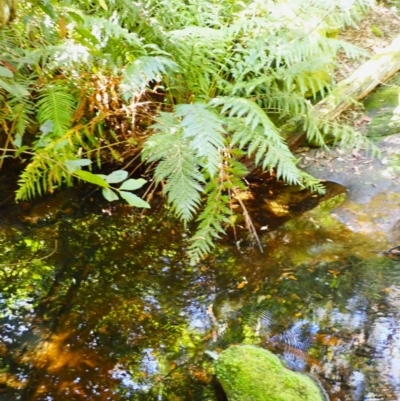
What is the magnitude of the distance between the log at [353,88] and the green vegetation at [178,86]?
0.24m

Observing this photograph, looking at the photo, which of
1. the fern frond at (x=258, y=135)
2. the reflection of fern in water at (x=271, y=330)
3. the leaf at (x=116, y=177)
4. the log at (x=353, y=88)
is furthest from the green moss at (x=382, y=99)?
the leaf at (x=116, y=177)

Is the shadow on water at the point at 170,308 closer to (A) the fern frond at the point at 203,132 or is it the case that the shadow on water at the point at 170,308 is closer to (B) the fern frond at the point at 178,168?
(B) the fern frond at the point at 178,168

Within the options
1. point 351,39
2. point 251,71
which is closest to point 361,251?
point 251,71

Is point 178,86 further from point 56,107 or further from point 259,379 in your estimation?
point 259,379

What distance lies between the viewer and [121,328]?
94.0 inches

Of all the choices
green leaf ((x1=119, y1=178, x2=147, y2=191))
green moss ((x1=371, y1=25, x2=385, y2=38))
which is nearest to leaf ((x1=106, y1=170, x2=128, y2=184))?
green leaf ((x1=119, y1=178, x2=147, y2=191))

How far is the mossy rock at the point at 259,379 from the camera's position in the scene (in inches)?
77.2

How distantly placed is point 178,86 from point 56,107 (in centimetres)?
92

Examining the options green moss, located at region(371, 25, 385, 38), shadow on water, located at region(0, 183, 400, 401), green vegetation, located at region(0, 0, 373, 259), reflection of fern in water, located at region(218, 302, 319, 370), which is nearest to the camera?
shadow on water, located at region(0, 183, 400, 401)

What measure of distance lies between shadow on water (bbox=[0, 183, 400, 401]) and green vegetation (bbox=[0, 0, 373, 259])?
0.98 feet

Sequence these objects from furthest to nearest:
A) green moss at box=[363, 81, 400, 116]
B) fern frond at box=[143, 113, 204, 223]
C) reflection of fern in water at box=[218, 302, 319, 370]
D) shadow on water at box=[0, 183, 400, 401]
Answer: green moss at box=[363, 81, 400, 116], fern frond at box=[143, 113, 204, 223], reflection of fern in water at box=[218, 302, 319, 370], shadow on water at box=[0, 183, 400, 401]

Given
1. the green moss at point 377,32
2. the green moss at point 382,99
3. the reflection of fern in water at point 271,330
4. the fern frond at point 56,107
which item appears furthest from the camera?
the green moss at point 377,32

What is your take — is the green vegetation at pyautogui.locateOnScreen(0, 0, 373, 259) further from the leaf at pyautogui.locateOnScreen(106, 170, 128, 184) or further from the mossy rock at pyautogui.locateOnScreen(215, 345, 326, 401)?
the leaf at pyautogui.locateOnScreen(106, 170, 128, 184)

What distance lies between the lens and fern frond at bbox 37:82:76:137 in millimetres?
2842
